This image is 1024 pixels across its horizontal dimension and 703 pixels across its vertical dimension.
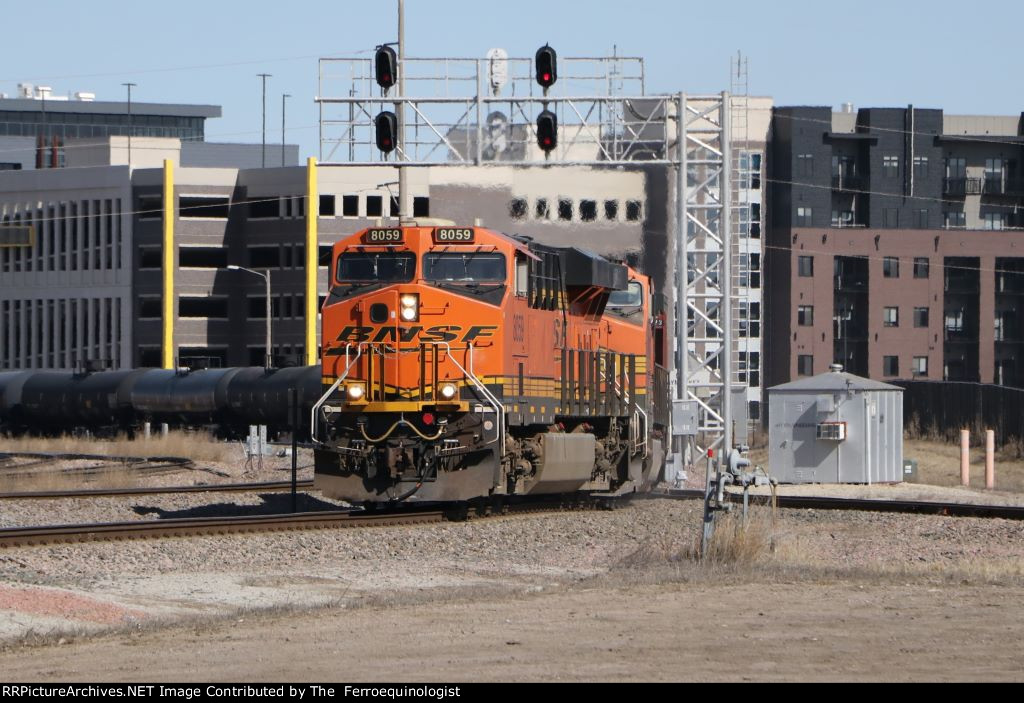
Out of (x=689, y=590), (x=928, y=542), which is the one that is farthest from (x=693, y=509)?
(x=689, y=590)

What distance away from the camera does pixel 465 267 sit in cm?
2359

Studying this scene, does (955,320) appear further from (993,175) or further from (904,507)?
(904,507)

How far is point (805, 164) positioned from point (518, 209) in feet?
186

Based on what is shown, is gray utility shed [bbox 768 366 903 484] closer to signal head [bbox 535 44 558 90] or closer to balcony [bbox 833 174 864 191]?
signal head [bbox 535 44 558 90]

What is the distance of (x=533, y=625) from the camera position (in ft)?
42.8

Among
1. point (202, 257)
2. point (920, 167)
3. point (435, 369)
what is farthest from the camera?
point (920, 167)

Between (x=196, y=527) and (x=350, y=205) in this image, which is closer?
(x=196, y=527)

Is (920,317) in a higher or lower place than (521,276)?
higher

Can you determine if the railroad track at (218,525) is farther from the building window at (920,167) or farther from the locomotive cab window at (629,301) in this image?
the building window at (920,167)

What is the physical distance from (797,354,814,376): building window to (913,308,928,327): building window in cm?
772

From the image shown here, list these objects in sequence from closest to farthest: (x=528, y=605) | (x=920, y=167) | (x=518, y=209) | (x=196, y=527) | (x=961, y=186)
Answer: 1. (x=528, y=605)
2. (x=196, y=527)
3. (x=518, y=209)
4. (x=920, y=167)
5. (x=961, y=186)

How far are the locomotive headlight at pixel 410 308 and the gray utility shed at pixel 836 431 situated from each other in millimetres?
15696

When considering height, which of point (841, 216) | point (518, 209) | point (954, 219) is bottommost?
point (518, 209)

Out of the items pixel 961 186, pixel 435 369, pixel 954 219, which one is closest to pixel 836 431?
pixel 435 369
